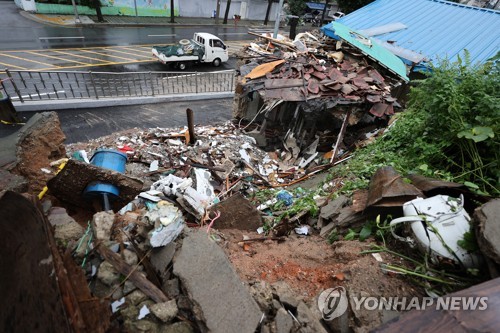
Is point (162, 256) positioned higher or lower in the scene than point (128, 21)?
higher

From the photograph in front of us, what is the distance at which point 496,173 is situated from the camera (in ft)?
11.4

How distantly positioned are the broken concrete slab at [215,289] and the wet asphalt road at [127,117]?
8056 mm

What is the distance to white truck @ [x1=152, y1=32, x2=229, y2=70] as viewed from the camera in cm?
1636

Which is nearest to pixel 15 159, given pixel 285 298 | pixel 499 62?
pixel 285 298

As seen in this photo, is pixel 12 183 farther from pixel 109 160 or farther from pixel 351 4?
pixel 351 4

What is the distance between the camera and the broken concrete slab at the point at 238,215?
4.86 meters

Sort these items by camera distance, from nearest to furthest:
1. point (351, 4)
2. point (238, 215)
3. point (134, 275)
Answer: point (134, 275) → point (238, 215) → point (351, 4)

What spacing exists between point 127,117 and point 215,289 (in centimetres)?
980

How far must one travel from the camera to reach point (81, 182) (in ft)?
14.7

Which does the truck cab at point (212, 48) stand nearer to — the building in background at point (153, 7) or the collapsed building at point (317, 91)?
the collapsed building at point (317, 91)

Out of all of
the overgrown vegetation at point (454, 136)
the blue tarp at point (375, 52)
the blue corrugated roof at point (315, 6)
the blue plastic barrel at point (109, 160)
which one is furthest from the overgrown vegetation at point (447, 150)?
the blue corrugated roof at point (315, 6)

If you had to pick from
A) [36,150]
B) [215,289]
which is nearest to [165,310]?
[215,289]

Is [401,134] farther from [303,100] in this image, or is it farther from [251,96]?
[251,96]

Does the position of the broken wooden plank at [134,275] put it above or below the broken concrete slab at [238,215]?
above
